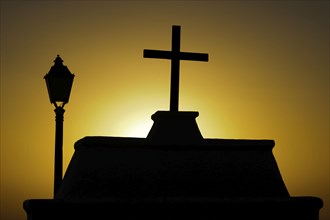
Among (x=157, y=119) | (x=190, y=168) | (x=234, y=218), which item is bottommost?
(x=234, y=218)

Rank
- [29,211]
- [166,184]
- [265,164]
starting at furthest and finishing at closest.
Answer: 1. [265,164]
2. [166,184]
3. [29,211]

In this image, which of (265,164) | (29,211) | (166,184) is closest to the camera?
(29,211)

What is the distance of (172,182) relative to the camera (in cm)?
1240

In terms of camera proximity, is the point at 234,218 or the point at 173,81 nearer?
the point at 234,218

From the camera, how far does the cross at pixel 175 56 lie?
45.4ft

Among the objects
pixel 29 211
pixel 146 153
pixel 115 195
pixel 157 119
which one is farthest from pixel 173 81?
pixel 29 211

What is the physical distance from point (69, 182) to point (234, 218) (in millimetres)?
2895

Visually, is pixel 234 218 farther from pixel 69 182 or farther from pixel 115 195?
pixel 69 182

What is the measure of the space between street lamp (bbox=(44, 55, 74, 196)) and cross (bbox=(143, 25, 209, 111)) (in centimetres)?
202

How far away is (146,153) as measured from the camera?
12.6 m

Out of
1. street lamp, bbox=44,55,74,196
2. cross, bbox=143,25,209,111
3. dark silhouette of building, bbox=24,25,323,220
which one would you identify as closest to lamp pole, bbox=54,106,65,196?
street lamp, bbox=44,55,74,196

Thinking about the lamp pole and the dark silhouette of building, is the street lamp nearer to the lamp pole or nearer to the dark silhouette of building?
the lamp pole

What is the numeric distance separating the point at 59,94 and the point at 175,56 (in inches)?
110

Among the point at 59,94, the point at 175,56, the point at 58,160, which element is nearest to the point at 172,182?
the point at 58,160
